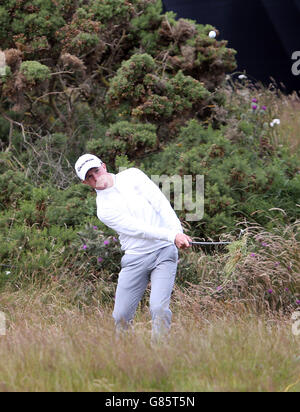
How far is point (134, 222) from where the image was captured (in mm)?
5027

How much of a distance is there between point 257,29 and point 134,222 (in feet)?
30.0

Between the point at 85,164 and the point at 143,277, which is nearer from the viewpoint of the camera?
the point at 85,164

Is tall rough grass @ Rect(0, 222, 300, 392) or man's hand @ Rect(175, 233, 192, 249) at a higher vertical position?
man's hand @ Rect(175, 233, 192, 249)

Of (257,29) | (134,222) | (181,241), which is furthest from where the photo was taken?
(257,29)

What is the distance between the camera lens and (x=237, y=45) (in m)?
13.2

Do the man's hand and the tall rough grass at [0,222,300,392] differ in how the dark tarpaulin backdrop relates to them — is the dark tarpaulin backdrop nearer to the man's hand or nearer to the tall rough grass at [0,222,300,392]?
the tall rough grass at [0,222,300,392]

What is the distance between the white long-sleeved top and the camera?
16.8 ft

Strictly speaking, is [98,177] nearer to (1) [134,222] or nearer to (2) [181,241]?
(1) [134,222]

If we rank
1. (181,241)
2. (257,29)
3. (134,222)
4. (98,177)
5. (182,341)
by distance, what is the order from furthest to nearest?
(257,29)
(98,177)
(134,222)
(181,241)
(182,341)

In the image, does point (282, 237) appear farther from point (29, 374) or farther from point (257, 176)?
point (29, 374)

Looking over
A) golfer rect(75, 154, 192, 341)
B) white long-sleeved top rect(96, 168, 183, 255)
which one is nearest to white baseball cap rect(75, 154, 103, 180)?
golfer rect(75, 154, 192, 341)

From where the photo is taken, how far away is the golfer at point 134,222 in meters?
5.09

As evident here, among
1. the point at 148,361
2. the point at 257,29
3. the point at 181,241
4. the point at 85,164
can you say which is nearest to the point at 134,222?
the point at 181,241

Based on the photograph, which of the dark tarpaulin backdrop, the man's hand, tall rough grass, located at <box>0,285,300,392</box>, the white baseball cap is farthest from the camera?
the dark tarpaulin backdrop
